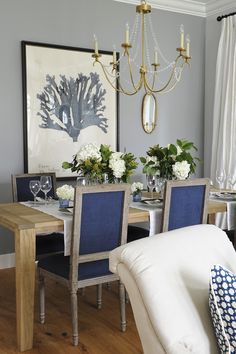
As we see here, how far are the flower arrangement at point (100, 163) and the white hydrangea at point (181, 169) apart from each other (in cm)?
34

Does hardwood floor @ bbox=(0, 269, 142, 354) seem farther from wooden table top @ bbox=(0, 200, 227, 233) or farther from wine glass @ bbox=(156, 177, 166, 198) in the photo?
wine glass @ bbox=(156, 177, 166, 198)

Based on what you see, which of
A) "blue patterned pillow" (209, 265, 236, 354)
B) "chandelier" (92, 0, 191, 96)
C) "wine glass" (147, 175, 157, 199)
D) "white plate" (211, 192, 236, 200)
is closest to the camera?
"blue patterned pillow" (209, 265, 236, 354)

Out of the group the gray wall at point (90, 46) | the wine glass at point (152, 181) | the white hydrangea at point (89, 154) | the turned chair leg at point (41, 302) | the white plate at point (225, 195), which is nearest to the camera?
the turned chair leg at point (41, 302)

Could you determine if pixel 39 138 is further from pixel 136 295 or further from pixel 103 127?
pixel 136 295

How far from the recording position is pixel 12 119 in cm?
413

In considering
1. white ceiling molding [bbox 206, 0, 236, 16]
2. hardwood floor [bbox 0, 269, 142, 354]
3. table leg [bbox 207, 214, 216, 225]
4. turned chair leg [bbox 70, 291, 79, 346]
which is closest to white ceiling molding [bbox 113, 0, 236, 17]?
white ceiling molding [bbox 206, 0, 236, 16]

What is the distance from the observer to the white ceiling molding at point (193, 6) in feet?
15.9

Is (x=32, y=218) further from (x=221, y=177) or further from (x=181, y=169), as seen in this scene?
(x=221, y=177)

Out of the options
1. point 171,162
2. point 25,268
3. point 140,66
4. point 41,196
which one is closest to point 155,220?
point 171,162

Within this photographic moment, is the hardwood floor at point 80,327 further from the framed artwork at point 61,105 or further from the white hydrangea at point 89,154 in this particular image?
the framed artwork at point 61,105

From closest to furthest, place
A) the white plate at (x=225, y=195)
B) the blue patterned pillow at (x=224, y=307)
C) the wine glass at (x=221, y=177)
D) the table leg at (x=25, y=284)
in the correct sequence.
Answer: the blue patterned pillow at (x=224, y=307)
the table leg at (x=25, y=284)
the white plate at (x=225, y=195)
the wine glass at (x=221, y=177)

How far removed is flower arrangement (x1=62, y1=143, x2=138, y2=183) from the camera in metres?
3.02

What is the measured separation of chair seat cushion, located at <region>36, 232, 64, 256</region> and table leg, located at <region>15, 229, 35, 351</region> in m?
0.71

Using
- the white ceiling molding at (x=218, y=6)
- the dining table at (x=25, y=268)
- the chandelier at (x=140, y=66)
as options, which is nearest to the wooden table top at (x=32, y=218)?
the dining table at (x=25, y=268)
